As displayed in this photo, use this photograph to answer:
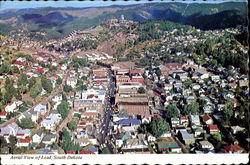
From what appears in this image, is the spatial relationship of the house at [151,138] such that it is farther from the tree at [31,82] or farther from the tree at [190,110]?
the tree at [31,82]

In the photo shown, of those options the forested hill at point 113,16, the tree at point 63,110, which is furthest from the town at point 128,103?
the forested hill at point 113,16

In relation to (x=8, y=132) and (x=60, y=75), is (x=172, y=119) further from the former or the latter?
(x=60, y=75)

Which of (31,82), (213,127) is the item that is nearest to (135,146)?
(213,127)

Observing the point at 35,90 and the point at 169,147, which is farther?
the point at 35,90

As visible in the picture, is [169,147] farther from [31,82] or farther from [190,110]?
[31,82]

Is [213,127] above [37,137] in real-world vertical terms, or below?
above

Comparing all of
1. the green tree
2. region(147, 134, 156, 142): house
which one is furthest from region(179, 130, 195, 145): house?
the green tree
